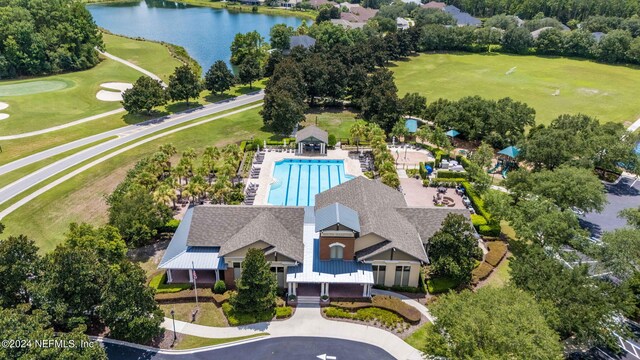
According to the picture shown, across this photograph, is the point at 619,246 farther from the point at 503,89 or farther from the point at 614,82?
the point at 614,82

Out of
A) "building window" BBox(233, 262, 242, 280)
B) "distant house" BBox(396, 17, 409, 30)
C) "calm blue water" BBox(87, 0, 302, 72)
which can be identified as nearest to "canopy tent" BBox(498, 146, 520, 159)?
"building window" BBox(233, 262, 242, 280)

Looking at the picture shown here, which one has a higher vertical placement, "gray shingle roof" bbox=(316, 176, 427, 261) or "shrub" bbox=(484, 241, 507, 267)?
"gray shingle roof" bbox=(316, 176, 427, 261)

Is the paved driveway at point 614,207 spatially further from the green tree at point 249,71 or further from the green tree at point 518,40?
the green tree at point 518,40

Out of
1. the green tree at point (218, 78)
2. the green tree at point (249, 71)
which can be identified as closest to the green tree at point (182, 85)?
the green tree at point (218, 78)

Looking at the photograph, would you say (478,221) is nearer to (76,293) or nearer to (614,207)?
(614,207)

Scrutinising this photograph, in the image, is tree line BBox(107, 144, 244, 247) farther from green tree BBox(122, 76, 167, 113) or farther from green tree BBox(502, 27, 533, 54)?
green tree BBox(502, 27, 533, 54)

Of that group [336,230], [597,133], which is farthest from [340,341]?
[597,133]
